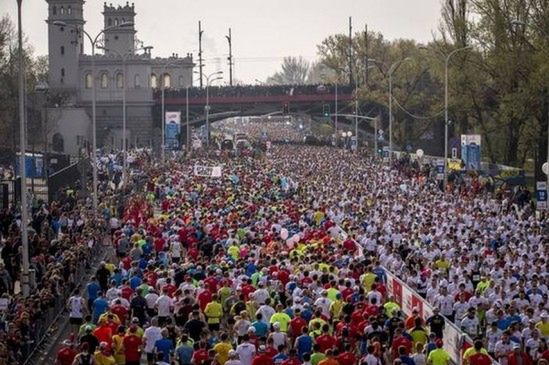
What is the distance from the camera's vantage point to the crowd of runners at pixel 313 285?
1875cm

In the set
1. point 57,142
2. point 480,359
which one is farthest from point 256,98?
point 480,359

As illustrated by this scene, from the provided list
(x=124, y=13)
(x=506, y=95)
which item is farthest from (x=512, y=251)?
(x=124, y=13)

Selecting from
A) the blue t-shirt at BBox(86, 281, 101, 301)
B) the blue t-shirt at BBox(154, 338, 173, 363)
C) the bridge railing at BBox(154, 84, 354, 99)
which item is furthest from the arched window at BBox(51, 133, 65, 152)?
the blue t-shirt at BBox(154, 338, 173, 363)

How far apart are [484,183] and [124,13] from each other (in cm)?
8808

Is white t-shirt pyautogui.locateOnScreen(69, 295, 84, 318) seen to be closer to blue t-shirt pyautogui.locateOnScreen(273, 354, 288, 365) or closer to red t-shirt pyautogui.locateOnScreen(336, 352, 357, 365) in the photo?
blue t-shirt pyautogui.locateOnScreen(273, 354, 288, 365)

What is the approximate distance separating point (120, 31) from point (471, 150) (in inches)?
3166

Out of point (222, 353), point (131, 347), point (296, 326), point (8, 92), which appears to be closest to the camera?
point (222, 353)

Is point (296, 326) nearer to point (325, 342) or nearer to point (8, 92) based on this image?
point (325, 342)

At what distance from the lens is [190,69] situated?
152 m

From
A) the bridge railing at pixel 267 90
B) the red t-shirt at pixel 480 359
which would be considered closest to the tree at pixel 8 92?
the bridge railing at pixel 267 90

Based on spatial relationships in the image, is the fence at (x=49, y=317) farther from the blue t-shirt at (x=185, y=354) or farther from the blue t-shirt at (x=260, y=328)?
the blue t-shirt at (x=260, y=328)

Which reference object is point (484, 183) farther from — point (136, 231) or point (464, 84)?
point (136, 231)

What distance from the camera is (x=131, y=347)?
19.6 meters

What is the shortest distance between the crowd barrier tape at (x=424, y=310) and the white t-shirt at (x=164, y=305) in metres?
4.49
